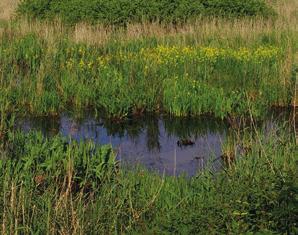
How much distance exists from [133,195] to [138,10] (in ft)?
37.2

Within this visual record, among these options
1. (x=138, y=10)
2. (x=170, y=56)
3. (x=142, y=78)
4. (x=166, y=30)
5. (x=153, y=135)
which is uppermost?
(x=138, y=10)

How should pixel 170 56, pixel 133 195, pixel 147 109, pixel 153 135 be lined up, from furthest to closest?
pixel 170 56
pixel 147 109
pixel 153 135
pixel 133 195

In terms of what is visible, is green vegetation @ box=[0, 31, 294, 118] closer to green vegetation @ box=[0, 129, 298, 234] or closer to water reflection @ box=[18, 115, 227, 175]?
water reflection @ box=[18, 115, 227, 175]

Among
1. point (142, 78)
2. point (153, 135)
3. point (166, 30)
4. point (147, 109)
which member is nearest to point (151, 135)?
point (153, 135)

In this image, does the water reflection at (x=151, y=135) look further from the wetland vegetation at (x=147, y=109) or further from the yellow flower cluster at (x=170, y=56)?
the yellow flower cluster at (x=170, y=56)

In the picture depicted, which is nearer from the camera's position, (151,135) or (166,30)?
(151,135)

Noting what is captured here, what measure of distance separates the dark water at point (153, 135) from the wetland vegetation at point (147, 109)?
0.17 ft

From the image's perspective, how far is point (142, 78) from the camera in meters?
11.4

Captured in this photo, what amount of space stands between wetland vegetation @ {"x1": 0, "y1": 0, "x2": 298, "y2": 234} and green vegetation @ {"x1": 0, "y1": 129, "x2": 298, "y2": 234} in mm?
19

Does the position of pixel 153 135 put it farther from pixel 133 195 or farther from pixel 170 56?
pixel 133 195

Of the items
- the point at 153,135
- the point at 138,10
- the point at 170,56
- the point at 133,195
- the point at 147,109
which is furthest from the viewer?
the point at 138,10

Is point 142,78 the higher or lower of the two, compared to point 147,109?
higher

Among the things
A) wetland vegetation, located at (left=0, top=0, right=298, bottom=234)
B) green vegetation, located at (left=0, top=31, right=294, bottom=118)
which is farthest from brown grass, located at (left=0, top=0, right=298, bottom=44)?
green vegetation, located at (left=0, top=31, right=294, bottom=118)

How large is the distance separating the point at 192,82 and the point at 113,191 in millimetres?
5317
